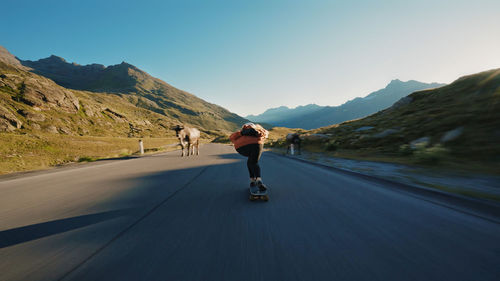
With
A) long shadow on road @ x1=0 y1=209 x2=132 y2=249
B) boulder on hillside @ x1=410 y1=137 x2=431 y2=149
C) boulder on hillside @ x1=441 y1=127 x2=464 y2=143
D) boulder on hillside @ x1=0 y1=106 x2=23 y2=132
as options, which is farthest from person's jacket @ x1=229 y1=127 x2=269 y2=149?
boulder on hillside @ x1=0 y1=106 x2=23 y2=132

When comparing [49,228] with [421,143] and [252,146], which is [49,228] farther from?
[421,143]

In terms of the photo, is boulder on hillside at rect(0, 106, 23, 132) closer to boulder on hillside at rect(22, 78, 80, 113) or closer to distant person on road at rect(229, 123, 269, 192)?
boulder on hillside at rect(22, 78, 80, 113)

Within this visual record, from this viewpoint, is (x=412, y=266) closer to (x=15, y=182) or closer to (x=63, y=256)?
(x=63, y=256)

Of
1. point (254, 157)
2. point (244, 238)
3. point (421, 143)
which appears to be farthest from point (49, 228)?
point (421, 143)

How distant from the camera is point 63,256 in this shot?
193 cm

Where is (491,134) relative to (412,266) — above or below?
above

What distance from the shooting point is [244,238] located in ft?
7.44

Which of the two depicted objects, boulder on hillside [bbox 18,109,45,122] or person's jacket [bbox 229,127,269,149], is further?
boulder on hillside [bbox 18,109,45,122]

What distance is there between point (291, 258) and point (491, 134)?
9.72 meters

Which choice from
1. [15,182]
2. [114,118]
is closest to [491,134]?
[15,182]

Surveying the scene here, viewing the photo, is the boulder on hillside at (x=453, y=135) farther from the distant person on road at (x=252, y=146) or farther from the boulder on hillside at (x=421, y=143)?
the distant person on road at (x=252, y=146)

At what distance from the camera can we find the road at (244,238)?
5.41 feet

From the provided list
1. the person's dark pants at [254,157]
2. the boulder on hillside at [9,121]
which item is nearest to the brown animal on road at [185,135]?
the person's dark pants at [254,157]

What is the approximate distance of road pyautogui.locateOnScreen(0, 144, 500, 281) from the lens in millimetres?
1650
